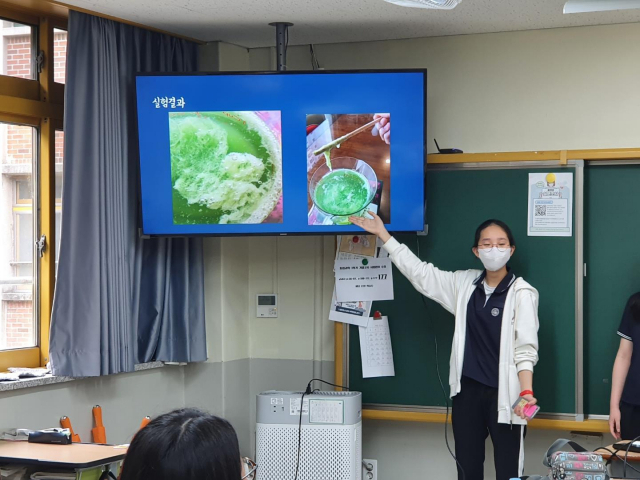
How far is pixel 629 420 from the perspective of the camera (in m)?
3.77

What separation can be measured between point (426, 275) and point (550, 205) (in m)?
0.75

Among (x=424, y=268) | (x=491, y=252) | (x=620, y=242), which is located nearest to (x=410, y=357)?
(x=424, y=268)

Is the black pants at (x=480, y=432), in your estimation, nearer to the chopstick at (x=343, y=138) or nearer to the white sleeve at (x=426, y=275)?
the white sleeve at (x=426, y=275)

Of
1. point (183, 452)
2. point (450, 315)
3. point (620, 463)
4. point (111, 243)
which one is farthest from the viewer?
point (450, 315)

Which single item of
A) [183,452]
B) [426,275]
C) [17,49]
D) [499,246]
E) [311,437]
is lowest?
A: [311,437]

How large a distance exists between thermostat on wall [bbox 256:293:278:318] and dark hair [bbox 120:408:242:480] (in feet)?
11.7

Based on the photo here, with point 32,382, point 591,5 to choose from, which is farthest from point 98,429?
point 591,5

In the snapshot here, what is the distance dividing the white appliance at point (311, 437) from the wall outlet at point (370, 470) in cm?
42

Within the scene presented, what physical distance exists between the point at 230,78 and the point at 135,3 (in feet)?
1.88

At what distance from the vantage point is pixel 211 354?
4688 millimetres

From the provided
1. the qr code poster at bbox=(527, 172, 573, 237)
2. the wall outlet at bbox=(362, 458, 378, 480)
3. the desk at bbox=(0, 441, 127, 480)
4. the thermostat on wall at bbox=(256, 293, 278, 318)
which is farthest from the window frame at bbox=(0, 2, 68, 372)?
the qr code poster at bbox=(527, 172, 573, 237)

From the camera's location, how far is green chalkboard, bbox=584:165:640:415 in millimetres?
4152

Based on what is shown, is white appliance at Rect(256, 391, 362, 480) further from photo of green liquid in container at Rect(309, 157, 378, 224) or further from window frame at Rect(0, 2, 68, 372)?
window frame at Rect(0, 2, 68, 372)

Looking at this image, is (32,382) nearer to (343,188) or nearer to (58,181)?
(58,181)
